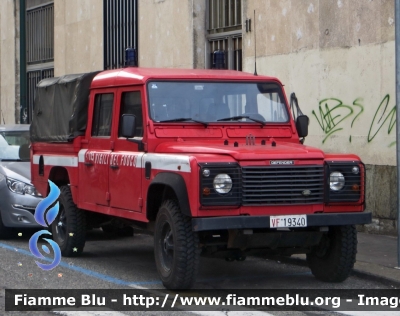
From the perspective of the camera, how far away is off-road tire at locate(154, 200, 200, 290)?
329 inches

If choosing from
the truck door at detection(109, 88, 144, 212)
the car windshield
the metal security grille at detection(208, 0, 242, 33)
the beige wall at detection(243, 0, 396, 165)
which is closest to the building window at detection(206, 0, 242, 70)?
the metal security grille at detection(208, 0, 242, 33)

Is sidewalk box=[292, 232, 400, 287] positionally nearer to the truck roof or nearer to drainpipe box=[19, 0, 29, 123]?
the truck roof

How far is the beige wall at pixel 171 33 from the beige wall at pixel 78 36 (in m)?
2.03

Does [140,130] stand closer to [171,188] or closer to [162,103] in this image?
[162,103]

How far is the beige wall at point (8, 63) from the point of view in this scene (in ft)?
84.9

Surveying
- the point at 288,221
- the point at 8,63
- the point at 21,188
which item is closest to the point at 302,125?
the point at 288,221

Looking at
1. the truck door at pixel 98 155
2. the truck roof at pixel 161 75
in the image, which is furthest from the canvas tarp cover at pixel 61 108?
the truck roof at pixel 161 75

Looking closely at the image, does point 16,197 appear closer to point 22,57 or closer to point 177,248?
point 177,248

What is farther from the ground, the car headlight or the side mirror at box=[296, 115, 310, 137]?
the side mirror at box=[296, 115, 310, 137]

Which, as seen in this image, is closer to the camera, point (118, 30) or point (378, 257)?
point (378, 257)

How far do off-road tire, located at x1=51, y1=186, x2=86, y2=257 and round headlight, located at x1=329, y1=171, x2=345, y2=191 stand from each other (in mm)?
3627

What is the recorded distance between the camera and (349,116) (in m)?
13.7

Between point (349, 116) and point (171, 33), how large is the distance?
597 cm

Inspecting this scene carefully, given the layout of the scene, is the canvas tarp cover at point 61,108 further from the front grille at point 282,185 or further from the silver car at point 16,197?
the front grille at point 282,185
